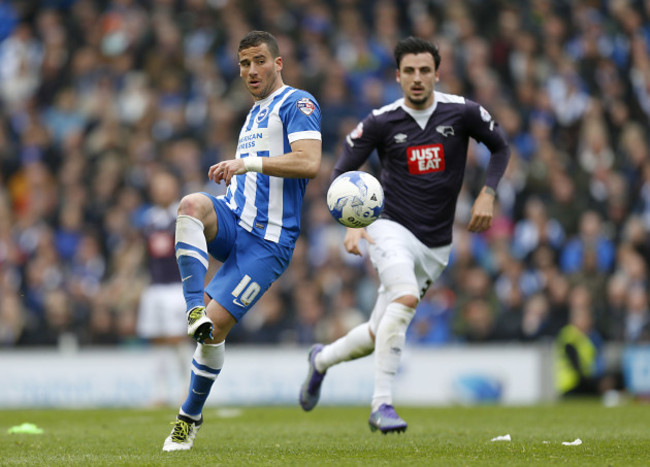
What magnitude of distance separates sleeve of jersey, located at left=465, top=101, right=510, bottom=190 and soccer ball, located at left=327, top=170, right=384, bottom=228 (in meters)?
1.31

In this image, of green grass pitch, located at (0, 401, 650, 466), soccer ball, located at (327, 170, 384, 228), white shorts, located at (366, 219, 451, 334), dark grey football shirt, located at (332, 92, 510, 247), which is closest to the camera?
green grass pitch, located at (0, 401, 650, 466)

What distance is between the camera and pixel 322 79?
1802 cm

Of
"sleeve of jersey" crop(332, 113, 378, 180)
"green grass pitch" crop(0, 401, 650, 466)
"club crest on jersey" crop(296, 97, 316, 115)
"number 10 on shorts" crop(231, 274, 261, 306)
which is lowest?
"green grass pitch" crop(0, 401, 650, 466)

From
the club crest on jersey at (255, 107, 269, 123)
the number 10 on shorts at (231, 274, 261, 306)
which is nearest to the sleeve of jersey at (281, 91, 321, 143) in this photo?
the club crest on jersey at (255, 107, 269, 123)

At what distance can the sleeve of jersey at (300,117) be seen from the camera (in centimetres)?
665

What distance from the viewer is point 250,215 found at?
22.2ft

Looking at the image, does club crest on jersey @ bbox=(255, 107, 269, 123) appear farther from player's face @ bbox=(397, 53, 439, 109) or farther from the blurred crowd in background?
the blurred crowd in background

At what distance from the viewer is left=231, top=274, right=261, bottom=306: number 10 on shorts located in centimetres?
654

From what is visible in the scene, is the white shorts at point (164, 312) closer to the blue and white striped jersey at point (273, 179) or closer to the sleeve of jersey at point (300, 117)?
the blue and white striped jersey at point (273, 179)

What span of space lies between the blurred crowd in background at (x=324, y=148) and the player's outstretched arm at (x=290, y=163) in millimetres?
6085

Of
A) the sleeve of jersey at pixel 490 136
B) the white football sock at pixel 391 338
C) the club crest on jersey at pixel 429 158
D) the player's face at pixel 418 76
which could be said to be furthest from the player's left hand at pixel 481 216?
the player's face at pixel 418 76

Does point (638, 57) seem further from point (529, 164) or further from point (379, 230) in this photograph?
point (379, 230)

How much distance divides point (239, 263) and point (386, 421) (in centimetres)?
156

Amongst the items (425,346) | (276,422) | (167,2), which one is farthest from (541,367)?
(167,2)
